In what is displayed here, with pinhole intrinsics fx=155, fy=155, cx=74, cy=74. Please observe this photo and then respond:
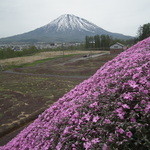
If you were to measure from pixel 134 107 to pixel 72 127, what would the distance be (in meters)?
1.57

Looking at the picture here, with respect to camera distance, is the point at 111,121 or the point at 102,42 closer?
the point at 111,121

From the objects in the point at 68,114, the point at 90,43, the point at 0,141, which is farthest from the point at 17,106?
the point at 90,43

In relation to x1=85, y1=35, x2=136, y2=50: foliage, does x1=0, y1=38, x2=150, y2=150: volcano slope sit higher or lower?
lower

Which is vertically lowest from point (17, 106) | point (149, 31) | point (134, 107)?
point (17, 106)

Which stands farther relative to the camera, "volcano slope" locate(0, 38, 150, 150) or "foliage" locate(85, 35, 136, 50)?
"foliage" locate(85, 35, 136, 50)

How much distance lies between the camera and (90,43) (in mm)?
136500

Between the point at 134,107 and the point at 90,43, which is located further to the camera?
the point at 90,43

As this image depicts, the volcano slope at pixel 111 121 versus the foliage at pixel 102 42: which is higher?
the foliage at pixel 102 42

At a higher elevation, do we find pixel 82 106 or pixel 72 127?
pixel 82 106

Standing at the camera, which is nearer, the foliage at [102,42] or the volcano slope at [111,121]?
the volcano slope at [111,121]

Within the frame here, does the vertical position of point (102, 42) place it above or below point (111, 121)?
above

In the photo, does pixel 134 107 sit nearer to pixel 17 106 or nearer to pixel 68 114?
pixel 68 114

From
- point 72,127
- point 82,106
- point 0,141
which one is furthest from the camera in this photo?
point 0,141

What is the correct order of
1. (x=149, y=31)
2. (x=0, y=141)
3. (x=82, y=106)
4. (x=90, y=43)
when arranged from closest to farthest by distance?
(x=82, y=106) → (x=0, y=141) → (x=149, y=31) → (x=90, y=43)
